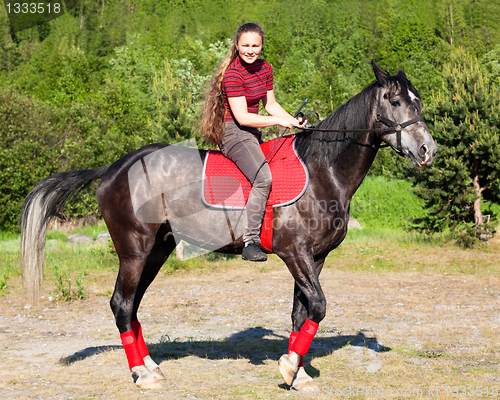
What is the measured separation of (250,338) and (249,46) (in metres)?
4.19

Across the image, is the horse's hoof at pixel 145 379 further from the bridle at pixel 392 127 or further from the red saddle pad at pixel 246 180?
the bridle at pixel 392 127

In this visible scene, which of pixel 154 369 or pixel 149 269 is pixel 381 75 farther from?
pixel 154 369

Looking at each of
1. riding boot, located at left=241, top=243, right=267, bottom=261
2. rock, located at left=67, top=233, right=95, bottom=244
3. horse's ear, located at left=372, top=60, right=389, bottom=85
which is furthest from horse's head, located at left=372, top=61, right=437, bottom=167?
rock, located at left=67, top=233, right=95, bottom=244

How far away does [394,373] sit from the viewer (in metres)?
5.37

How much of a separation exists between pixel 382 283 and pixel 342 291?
132 centimetres

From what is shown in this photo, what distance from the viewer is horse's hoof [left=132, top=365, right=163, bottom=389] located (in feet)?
16.7

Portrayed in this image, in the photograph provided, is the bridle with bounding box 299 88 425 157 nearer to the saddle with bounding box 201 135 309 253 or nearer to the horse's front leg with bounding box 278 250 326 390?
the saddle with bounding box 201 135 309 253

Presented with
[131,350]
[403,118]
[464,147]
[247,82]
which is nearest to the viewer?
[403,118]

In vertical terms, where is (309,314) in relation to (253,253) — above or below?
below

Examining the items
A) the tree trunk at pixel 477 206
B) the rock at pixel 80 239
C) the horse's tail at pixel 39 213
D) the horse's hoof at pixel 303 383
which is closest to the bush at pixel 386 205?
the tree trunk at pixel 477 206

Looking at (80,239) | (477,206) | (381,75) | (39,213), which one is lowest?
(80,239)

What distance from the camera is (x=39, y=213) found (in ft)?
19.1

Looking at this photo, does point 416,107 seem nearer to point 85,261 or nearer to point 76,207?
point 85,261

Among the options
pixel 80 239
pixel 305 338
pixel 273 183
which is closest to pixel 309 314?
pixel 305 338
